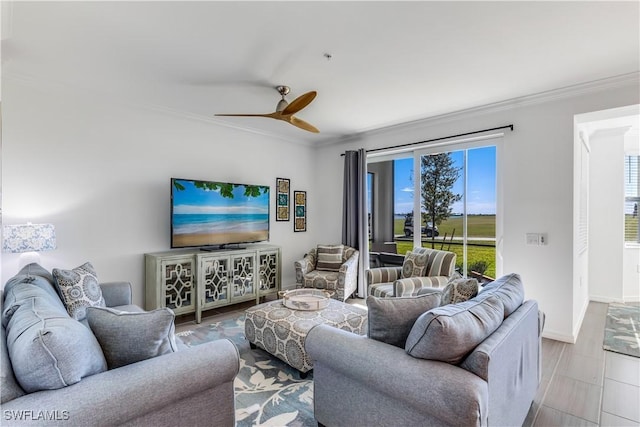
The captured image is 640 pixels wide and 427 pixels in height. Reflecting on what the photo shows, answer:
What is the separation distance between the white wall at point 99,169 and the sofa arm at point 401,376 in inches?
112

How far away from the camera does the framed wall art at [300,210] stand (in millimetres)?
5328

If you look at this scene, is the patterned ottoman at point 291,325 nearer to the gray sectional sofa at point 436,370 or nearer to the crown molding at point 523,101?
the gray sectional sofa at point 436,370

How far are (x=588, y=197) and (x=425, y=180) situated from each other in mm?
2478

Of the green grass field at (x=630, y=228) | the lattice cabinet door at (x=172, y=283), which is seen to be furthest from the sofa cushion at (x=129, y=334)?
the green grass field at (x=630, y=228)

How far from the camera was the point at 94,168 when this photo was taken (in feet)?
10.9

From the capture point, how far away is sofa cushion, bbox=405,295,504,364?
52.4 inches

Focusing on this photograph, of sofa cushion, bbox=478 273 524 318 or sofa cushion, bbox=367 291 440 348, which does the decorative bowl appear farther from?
sofa cushion, bbox=478 273 524 318

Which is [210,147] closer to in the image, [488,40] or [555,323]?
[488,40]

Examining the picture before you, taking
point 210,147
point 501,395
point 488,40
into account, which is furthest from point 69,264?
point 488,40

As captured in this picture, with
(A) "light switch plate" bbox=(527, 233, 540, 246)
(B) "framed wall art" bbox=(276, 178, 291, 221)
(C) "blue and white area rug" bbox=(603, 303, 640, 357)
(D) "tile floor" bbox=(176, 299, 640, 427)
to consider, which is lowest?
(D) "tile floor" bbox=(176, 299, 640, 427)

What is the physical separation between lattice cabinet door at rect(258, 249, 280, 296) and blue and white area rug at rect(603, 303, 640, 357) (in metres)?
3.73

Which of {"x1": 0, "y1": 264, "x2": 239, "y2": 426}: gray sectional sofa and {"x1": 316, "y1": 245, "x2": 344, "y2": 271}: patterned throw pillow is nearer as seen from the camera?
{"x1": 0, "y1": 264, "x2": 239, "y2": 426}: gray sectional sofa

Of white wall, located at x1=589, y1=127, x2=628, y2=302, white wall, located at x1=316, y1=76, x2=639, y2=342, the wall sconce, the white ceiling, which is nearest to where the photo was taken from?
the white ceiling

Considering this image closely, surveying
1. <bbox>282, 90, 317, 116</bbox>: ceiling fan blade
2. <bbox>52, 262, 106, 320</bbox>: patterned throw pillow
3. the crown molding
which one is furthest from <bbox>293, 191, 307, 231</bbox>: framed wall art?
<bbox>52, 262, 106, 320</bbox>: patterned throw pillow
